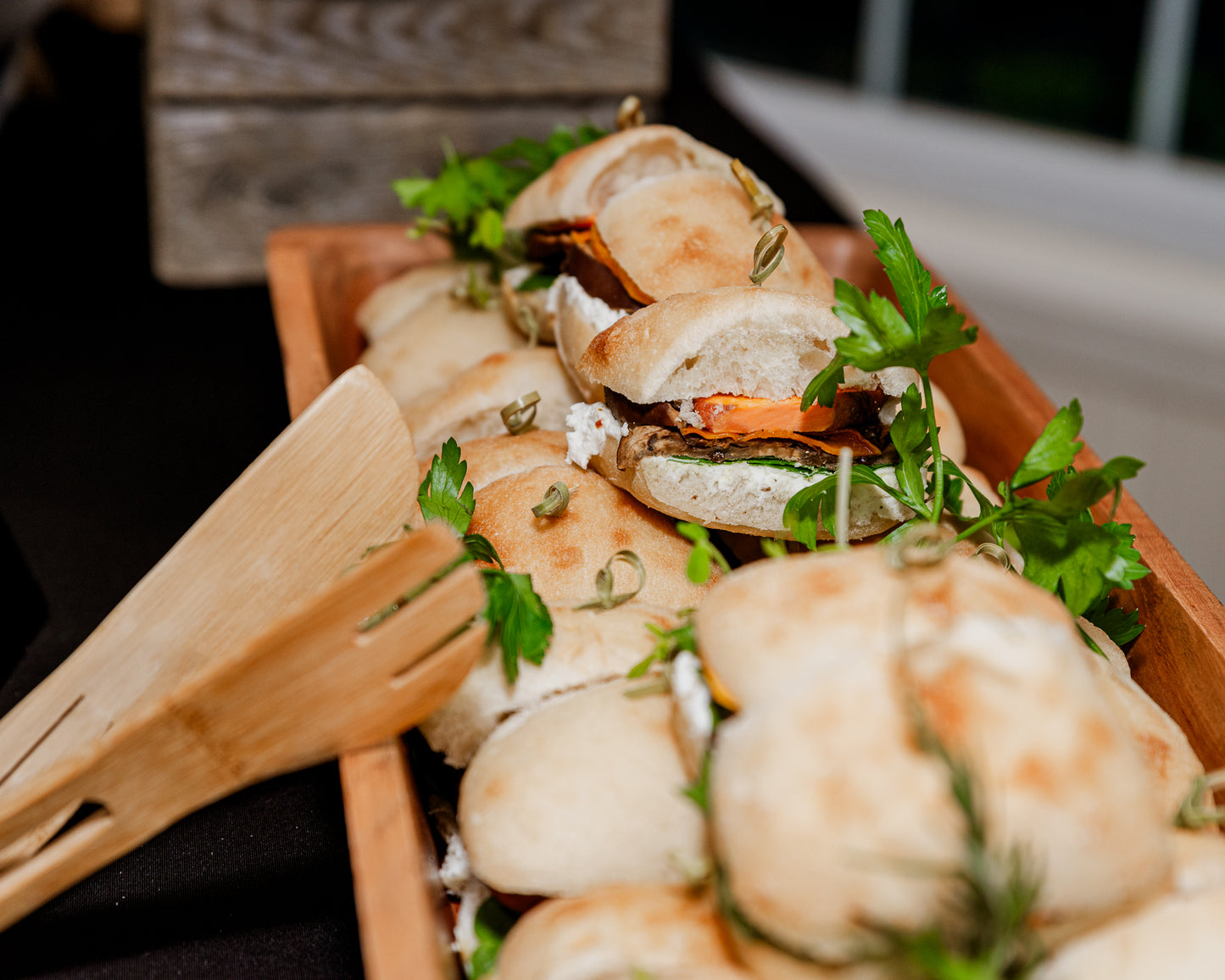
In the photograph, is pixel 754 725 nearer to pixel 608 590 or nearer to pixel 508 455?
pixel 608 590

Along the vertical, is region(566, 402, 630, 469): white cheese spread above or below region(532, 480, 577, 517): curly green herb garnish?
above

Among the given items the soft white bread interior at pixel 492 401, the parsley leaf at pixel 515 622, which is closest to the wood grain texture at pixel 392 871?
the parsley leaf at pixel 515 622

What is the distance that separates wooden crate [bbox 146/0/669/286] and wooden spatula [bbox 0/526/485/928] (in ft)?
6.45

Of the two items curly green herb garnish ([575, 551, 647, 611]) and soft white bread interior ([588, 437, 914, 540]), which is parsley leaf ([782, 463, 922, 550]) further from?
curly green herb garnish ([575, 551, 647, 611])

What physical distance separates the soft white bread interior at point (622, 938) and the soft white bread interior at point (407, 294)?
4.11 ft

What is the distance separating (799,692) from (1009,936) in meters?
0.20

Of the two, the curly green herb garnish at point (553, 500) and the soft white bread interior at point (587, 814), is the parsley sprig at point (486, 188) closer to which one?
the curly green herb garnish at point (553, 500)

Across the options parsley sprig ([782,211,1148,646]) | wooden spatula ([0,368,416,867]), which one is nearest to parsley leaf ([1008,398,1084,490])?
parsley sprig ([782,211,1148,646])

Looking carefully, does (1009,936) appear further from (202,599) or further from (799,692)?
(202,599)

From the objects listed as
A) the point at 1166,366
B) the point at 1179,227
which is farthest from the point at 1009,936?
the point at 1179,227

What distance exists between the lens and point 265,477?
1.09 meters

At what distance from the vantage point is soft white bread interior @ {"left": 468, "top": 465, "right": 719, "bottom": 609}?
1238 mm

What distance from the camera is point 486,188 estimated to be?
1944 millimetres

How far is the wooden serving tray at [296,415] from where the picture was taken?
828 millimetres
